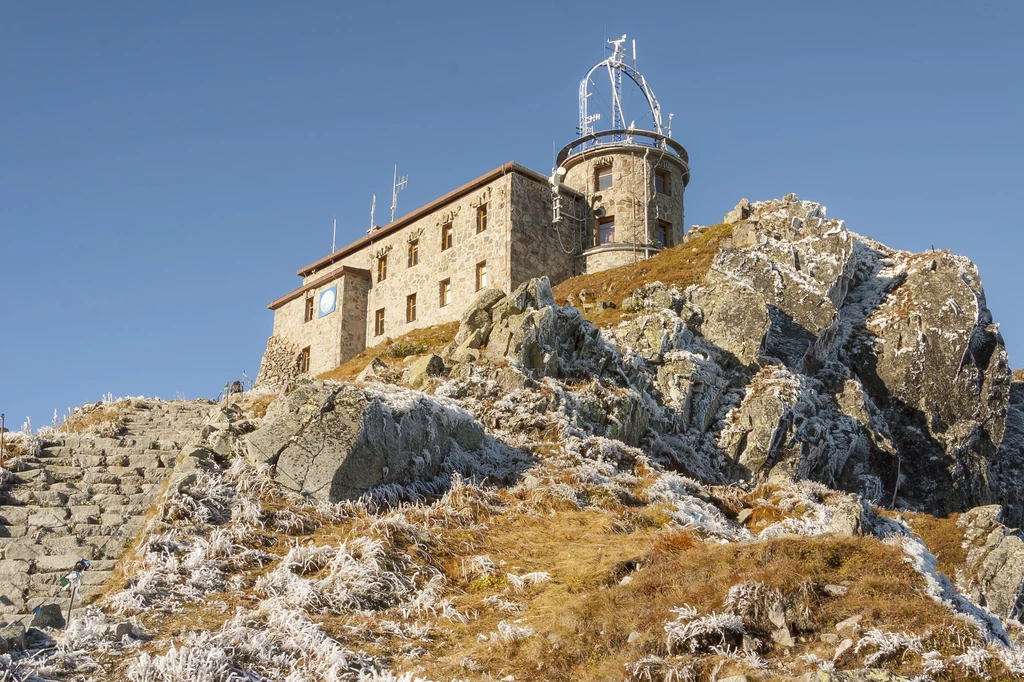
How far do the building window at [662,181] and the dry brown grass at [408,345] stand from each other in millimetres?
14100

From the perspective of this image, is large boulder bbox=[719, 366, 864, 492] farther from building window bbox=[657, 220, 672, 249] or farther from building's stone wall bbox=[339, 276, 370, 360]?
building's stone wall bbox=[339, 276, 370, 360]

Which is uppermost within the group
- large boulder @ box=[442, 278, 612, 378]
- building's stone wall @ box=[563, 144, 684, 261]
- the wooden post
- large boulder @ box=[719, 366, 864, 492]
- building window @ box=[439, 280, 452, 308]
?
building's stone wall @ box=[563, 144, 684, 261]

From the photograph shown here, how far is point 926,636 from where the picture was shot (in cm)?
1121

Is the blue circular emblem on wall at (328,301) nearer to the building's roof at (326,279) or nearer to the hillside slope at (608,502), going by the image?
the building's roof at (326,279)

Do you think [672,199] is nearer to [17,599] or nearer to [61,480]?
[61,480]

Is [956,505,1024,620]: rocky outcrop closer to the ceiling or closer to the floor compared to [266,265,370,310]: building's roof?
closer to the floor

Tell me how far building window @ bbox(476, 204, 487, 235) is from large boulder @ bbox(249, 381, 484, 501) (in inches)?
1041

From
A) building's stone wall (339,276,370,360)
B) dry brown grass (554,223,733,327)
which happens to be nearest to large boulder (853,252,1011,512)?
dry brown grass (554,223,733,327)

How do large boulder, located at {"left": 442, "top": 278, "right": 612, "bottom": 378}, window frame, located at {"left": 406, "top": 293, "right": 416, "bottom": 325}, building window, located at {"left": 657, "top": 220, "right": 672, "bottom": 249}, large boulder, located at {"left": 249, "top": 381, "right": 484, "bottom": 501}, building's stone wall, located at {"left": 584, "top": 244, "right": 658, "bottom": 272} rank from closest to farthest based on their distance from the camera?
large boulder, located at {"left": 249, "top": 381, "right": 484, "bottom": 501} < large boulder, located at {"left": 442, "top": 278, "right": 612, "bottom": 378} < building's stone wall, located at {"left": 584, "top": 244, "right": 658, "bottom": 272} < window frame, located at {"left": 406, "top": 293, "right": 416, "bottom": 325} < building window, located at {"left": 657, "top": 220, "right": 672, "bottom": 249}

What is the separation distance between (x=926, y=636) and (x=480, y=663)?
558 cm

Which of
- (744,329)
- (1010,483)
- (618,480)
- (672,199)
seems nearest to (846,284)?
(744,329)

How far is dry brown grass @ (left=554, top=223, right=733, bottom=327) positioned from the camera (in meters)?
37.1

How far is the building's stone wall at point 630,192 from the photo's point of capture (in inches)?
1887

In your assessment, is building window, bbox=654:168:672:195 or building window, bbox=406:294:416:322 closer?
building window, bbox=406:294:416:322
